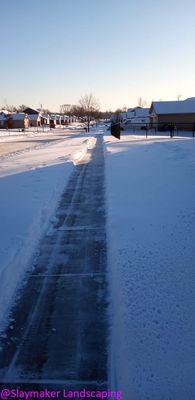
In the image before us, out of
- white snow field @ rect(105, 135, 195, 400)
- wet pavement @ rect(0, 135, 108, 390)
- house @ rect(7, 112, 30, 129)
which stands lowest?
wet pavement @ rect(0, 135, 108, 390)

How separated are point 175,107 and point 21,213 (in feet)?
200

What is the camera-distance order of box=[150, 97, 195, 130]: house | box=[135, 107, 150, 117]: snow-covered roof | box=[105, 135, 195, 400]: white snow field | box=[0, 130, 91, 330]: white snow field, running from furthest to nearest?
box=[135, 107, 150, 117]: snow-covered roof
box=[150, 97, 195, 130]: house
box=[0, 130, 91, 330]: white snow field
box=[105, 135, 195, 400]: white snow field

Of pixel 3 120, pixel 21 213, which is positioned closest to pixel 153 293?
pixel 21 213

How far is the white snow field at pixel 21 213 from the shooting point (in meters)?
6.05

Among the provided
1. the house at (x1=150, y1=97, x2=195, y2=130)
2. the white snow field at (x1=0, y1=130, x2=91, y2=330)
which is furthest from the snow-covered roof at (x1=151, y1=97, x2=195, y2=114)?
the white snow field at (x1=0, y1=130, x2=91, y2=330)

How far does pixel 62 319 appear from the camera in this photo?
5.03m

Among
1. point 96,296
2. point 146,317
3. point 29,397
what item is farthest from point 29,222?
point 29,397

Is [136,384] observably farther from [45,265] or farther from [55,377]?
[45,265]

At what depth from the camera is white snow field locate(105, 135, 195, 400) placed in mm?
3746

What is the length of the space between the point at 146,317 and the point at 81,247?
301 cm

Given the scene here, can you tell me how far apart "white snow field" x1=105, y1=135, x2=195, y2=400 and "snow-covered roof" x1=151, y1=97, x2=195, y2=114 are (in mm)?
57700

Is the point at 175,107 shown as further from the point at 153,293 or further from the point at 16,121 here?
the point at 153,293

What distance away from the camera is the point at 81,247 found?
758 centimetres

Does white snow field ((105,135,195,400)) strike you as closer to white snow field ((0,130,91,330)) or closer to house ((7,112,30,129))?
white snow field ((0,130,91,330))
